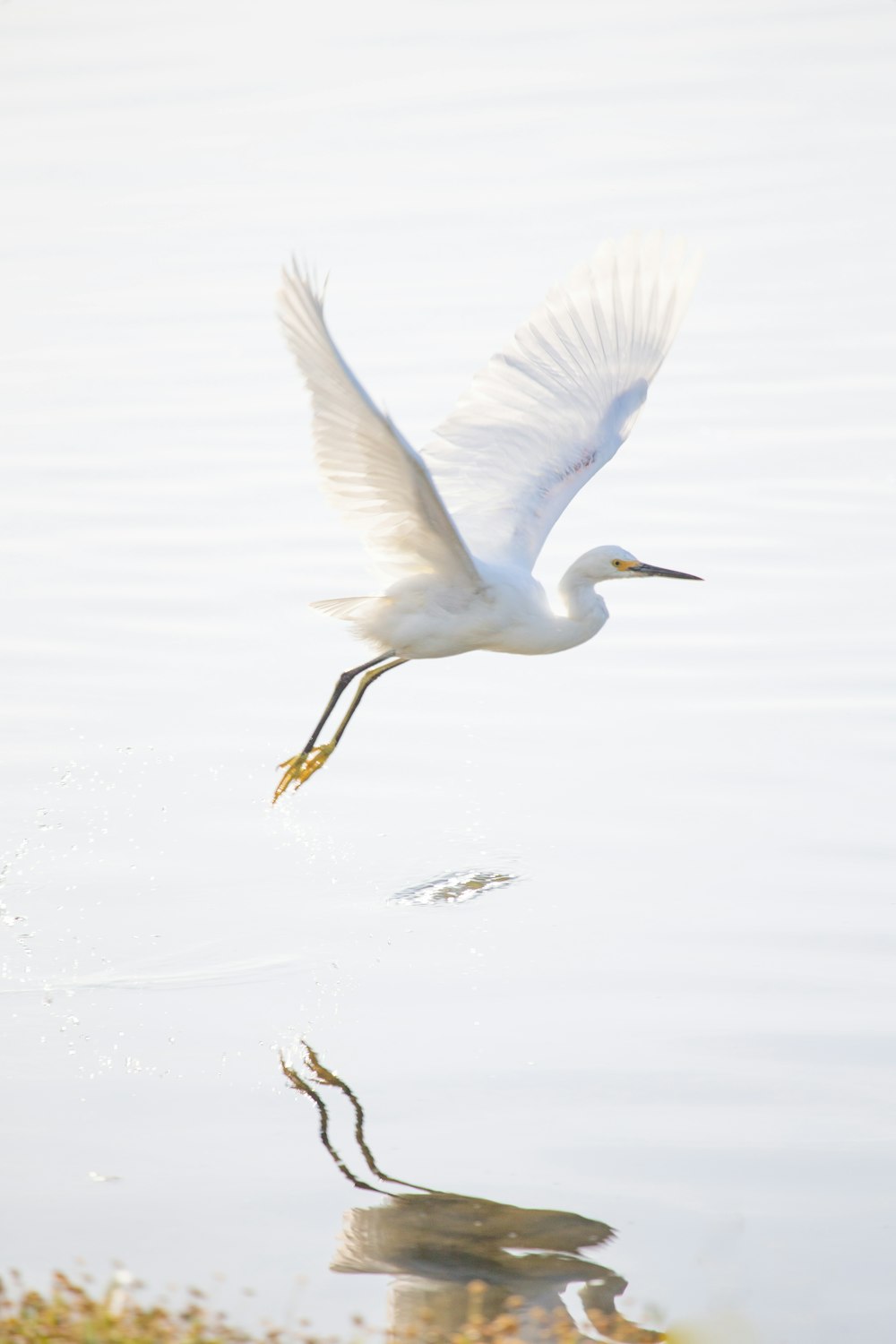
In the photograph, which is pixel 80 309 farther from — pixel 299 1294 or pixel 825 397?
pixel 299 1294

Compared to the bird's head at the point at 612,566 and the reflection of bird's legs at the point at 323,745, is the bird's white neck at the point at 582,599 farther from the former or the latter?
the reflection of bird's legs at the point at 323,745

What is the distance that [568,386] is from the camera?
8469 mm

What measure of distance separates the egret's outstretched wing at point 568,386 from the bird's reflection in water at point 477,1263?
342 cm

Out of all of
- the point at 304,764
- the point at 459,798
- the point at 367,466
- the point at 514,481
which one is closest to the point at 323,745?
the point at 304,764

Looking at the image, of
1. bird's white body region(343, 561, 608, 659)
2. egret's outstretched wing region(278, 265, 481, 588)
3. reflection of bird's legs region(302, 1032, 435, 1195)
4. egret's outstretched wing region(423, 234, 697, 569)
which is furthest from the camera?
egret's outstretched wing region(423, 234, 697, 569)

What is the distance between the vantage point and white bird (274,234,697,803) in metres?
7.18

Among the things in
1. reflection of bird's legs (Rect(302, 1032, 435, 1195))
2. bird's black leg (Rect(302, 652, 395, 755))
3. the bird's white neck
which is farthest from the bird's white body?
reflection of bird's legs (Rect(302, 1032, 435, 1195))

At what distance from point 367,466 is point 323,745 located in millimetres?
1711

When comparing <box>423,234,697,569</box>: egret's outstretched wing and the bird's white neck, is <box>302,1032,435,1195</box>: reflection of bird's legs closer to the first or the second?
the bird's white neck

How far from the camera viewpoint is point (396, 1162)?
5484 mm

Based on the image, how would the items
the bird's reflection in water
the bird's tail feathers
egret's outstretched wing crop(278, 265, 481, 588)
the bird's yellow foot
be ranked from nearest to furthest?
1. the bird's reflection in water
2. egret's outstretched wing crop(278, 265, 481, 588)
3. the bird's tail feathers
4. the bird's yellow foot

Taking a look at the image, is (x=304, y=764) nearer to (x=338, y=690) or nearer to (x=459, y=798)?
(x=338, y=690)

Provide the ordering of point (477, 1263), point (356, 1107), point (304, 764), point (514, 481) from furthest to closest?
1. point (514, 481)
2. point (304, 764)
3. point (356, 1107)
4. point (477, 1263)

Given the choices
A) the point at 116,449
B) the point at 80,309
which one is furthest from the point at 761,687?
the point at 80,309
